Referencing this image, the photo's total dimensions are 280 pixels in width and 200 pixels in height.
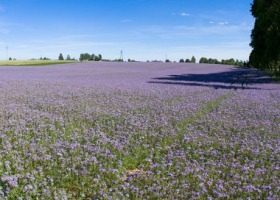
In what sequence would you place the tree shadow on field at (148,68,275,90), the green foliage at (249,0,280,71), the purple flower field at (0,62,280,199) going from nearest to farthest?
the purple flower field at (0,62,280,199)
the tree shadow on field at (148,68,275,90)
the green foliage at (249,0,280,71)

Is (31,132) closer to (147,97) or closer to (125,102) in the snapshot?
(125,102)

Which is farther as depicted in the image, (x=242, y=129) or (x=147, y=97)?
(x=147, y=97)

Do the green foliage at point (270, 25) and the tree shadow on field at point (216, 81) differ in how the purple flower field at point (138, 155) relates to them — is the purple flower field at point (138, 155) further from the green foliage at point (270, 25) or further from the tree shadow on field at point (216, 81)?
the green foliage at point (270, 25)

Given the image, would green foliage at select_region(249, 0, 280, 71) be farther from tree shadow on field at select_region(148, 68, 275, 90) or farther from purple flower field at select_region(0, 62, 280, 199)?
purple flower field at select_region(0, 62, 280, 199)

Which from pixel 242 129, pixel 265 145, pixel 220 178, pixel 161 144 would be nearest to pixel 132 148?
pixel 161 144

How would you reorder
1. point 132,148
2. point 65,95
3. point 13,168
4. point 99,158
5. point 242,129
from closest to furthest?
point 13,168 → point 99,158 → point 132,148 → point 242,129 → point 65,95

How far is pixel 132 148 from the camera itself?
23.3 ft

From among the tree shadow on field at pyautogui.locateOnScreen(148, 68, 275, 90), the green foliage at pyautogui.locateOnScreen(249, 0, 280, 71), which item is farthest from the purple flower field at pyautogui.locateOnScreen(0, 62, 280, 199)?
the green foliage at pyautogui.locateOnScreen(249, 0, 280, 71)

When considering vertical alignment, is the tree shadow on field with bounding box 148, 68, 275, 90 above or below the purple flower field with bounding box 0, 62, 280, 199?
above

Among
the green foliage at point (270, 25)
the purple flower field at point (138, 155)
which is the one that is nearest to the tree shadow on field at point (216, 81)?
the green foliage at point (270, 25)

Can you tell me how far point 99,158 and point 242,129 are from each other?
4405mm

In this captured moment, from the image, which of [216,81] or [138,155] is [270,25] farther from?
[138,155]

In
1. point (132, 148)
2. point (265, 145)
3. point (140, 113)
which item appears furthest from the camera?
point (140, 113)

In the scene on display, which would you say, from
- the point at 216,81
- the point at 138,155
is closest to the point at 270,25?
the point at 216,81
